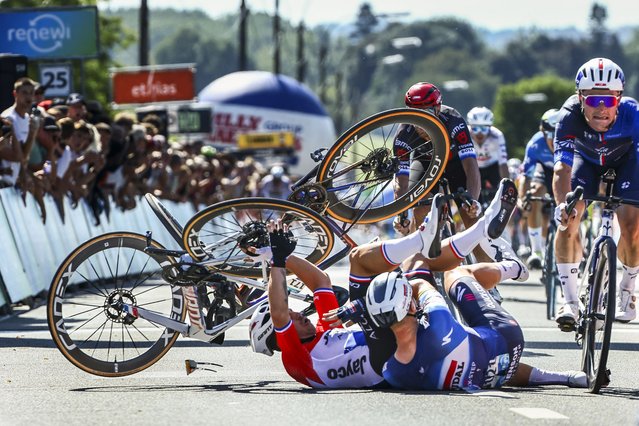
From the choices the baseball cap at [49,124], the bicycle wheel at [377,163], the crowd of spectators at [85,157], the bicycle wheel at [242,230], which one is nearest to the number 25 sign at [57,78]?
the crowd of spectators at [85,157]

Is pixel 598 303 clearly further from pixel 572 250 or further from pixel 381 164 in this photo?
pixel 381 164

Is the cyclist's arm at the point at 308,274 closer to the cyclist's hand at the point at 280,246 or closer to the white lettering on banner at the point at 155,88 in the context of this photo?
the cyclist's hand at the point at 280,246

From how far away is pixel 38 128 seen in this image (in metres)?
15.8

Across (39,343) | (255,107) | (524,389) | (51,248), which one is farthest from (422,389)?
(255,107)

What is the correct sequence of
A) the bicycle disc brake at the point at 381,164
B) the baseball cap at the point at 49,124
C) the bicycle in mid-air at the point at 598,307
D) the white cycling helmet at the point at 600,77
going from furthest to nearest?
the baseball cap at the point at 49,124, the bicycle disc brake at the point at 381,164, the white cycling helmet at the point at 600,77, the bicycle in mid-air at the point at 598,307

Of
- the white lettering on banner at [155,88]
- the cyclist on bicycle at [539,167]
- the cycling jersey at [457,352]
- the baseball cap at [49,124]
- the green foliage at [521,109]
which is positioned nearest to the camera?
the cycling jersey at [457,352]

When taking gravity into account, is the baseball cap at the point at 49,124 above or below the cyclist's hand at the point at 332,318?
above

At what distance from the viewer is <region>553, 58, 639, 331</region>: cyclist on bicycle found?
966cm

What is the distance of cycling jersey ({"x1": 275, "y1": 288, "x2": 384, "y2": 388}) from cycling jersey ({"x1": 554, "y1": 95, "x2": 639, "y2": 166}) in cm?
202

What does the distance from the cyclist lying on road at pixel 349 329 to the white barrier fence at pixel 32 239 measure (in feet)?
19.0

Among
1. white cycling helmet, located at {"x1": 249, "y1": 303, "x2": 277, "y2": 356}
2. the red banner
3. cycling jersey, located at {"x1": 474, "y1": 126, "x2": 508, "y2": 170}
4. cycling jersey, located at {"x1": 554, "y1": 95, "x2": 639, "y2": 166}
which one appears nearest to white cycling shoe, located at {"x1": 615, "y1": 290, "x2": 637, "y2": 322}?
cycling jersey, located at {"x1": 554, "y1": 95, "x2": 639, "y2": 166}

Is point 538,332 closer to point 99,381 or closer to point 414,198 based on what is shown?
point 414,198

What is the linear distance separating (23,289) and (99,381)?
5783mm

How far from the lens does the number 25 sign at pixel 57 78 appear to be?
26.5 metres
